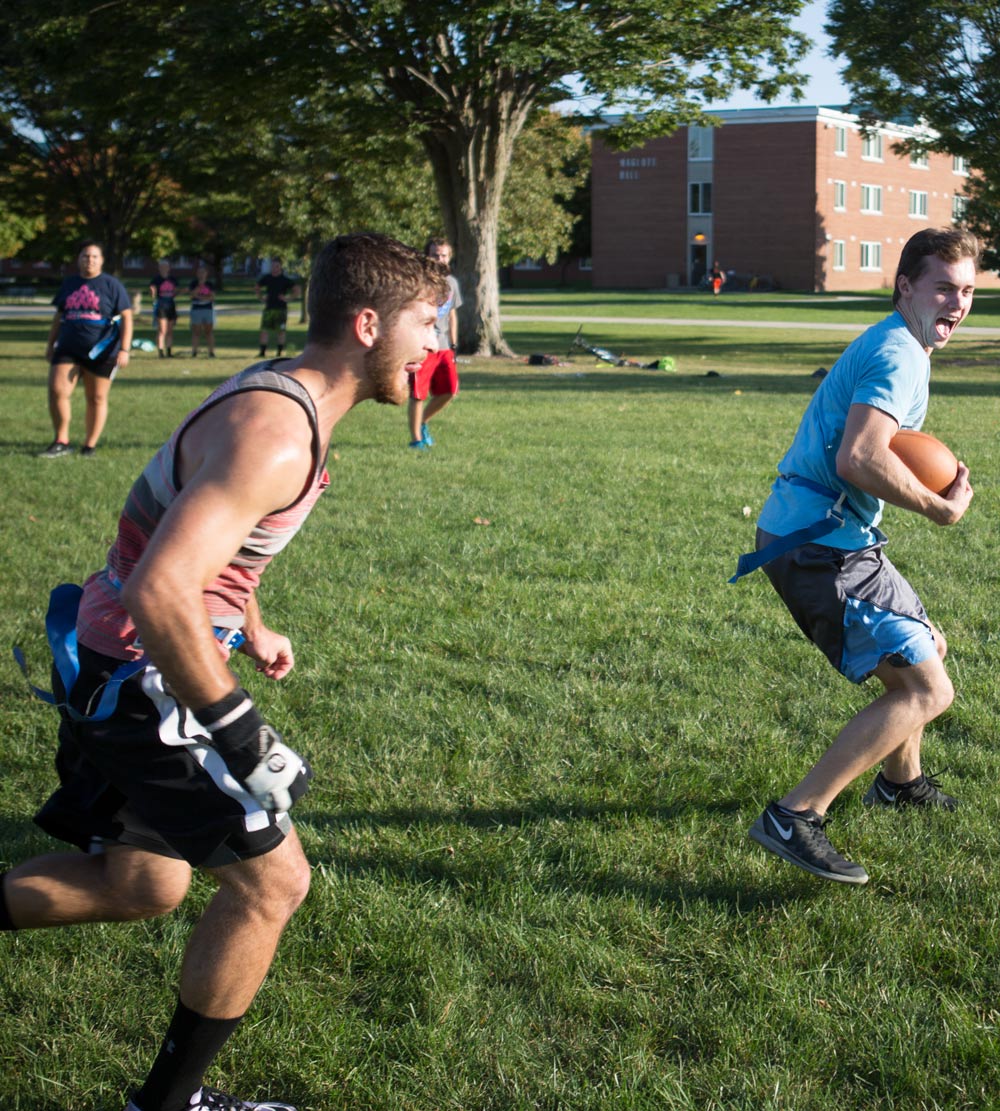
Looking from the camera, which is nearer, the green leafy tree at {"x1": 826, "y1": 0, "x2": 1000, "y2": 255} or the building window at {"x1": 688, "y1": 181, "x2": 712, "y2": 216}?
the green leafy tree at {"x1": 826, "y1": 0, "x2": 1000, "y2": 255}

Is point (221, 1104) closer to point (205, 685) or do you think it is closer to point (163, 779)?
point (163, 779)

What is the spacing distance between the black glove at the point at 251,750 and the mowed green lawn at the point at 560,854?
1.01 m

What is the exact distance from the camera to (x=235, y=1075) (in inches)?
117

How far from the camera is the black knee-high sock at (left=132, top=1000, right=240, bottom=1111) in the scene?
2.59 metres

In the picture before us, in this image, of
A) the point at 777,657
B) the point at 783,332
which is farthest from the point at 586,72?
the point at 777,657

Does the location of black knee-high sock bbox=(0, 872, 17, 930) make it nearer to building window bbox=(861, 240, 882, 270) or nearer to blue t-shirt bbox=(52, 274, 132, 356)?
blue t-shirt bbox=(52, 274, 132, 356)

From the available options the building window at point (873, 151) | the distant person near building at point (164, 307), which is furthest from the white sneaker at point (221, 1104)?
the building window at point (873, 151)

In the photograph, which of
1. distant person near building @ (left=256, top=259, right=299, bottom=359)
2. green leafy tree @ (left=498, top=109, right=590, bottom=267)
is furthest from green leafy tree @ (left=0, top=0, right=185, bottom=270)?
green leafy tree @ (left=498, top=109, right=590, bottom=267)

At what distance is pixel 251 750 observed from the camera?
230 centimetres

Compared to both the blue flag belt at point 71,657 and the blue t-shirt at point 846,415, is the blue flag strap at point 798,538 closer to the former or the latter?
the blue t-shirt at point 846,415

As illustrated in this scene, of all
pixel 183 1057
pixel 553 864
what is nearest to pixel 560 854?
pixel 553 864

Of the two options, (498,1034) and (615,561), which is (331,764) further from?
(615,561)

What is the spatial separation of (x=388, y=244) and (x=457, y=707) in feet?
9.69

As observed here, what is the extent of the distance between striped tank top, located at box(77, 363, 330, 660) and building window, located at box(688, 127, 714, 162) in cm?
8271
